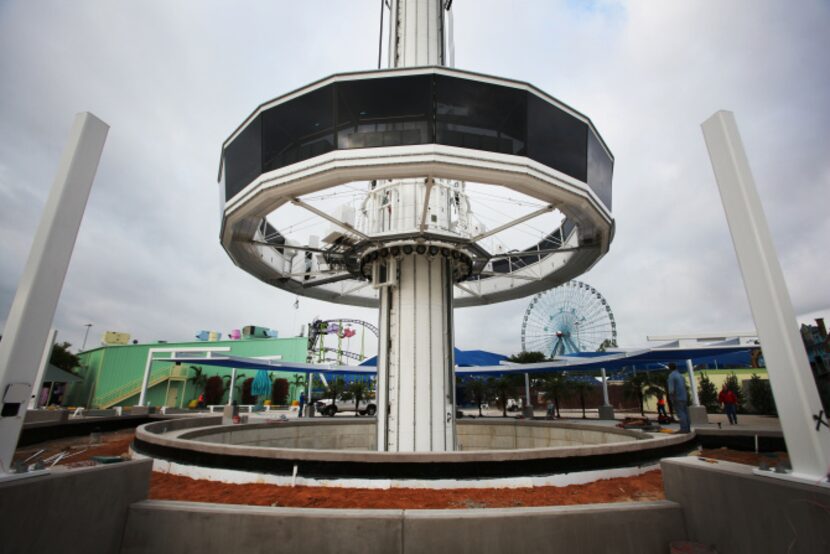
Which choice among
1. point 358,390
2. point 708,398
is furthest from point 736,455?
point 358,390

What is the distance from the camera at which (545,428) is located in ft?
60.3

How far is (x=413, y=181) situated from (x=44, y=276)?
13.6 meters

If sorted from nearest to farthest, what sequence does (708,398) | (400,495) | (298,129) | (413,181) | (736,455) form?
(400,495)
(736,455)
(298,129)
(413,181)
(708,398)

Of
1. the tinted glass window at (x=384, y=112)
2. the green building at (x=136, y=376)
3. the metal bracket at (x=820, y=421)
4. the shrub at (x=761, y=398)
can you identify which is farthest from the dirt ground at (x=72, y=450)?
the shrub at (x=761, y=398)

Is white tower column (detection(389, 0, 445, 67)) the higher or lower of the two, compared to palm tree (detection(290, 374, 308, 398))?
higher

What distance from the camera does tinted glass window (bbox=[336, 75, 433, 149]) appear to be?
11359mm

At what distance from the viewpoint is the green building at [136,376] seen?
49281 mm

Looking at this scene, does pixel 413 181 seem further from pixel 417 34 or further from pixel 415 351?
pixel 417 34

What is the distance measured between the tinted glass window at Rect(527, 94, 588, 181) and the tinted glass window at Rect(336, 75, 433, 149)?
3241 millimetres

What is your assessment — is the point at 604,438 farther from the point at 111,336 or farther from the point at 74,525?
the point at 111,336

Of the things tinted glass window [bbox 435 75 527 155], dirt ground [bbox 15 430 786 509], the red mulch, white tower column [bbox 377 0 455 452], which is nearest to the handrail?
white tower column [bbox 377 0 455 452]

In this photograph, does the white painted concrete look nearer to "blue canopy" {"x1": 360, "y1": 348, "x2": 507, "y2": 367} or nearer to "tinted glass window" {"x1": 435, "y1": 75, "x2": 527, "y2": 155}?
"tinted glass window" {"x1": 435, "y1": 75, "x2": 527, "y2": 155}

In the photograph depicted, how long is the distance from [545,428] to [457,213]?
1082cm

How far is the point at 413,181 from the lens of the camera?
16500 mm
